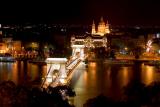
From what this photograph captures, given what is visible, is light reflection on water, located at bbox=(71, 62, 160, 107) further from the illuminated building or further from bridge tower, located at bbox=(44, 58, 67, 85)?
the illuminated building

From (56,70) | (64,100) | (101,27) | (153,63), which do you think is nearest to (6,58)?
(153,63)

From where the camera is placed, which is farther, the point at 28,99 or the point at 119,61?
the point at 119,61

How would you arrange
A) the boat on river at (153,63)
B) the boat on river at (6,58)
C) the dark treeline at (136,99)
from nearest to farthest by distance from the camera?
the dark treeline at (136,99) → the boat on river at (153,63) → the boat on river at (6,58)

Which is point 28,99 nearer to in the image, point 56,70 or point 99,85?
point 99,85

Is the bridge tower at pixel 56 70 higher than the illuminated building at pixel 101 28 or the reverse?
the reverse

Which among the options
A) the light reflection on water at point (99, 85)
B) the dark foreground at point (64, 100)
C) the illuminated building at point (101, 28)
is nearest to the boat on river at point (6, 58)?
the light reflection on water at point (99, 85)

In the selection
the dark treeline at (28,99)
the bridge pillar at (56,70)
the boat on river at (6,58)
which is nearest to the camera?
the dark treeline at (28,99)

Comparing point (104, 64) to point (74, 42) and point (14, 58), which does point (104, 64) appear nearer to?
point (14, 58)

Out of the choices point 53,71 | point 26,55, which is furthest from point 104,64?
point 53,71

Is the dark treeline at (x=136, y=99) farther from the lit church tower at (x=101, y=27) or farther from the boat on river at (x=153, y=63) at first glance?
the lit church tower at (x=101, y=27)

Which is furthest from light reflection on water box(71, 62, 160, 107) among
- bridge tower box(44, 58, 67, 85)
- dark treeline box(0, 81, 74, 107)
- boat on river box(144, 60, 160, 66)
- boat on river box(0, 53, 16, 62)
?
boat on river box(0, 53, 16, 62)


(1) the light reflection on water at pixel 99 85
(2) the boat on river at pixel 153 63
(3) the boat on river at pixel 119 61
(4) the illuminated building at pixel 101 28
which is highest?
(4) the illuminated building at pixel 101 28
